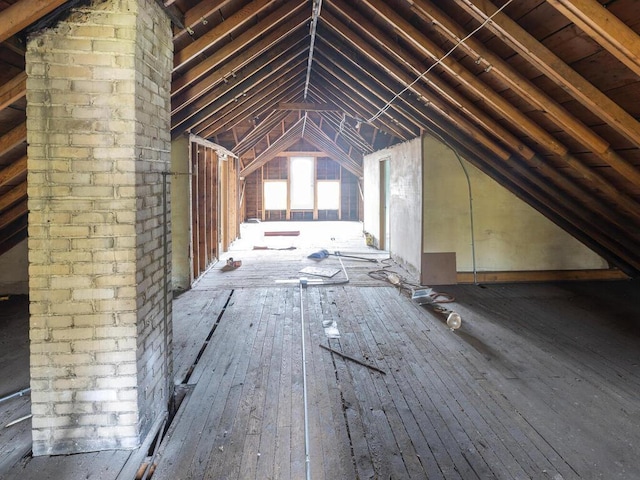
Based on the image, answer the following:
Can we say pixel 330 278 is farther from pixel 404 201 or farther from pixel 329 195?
pixel 329 195

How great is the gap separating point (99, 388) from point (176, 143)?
419 centimetres

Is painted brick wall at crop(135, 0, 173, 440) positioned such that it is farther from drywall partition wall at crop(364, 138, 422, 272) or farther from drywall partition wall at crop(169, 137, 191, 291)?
drywall partition wall at crop(364, 138, 422, 272)

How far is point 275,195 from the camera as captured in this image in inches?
626

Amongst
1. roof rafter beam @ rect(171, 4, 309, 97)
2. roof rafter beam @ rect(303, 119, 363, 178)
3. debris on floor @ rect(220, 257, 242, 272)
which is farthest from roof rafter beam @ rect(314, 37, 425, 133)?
roof rafter beam @ rect(303, 119, 363, 178)

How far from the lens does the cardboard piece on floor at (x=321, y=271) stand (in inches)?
270

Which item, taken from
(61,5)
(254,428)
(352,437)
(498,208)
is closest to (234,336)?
(254,428)

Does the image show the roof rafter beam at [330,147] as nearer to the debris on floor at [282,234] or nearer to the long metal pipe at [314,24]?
the debris on floor at [282,234]

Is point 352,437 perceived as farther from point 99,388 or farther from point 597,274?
point 597,274

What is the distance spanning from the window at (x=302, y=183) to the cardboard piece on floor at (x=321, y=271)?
8.88 metres

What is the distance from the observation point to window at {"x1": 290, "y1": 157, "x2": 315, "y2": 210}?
15758 mm

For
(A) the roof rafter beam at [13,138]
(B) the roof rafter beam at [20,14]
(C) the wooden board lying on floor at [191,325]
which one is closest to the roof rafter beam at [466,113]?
(B) the roof rafter beam at [20,14]

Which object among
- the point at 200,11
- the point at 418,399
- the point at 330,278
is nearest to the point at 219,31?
the point at 200,11

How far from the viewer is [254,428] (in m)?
2.58

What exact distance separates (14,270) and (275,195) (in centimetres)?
1099
